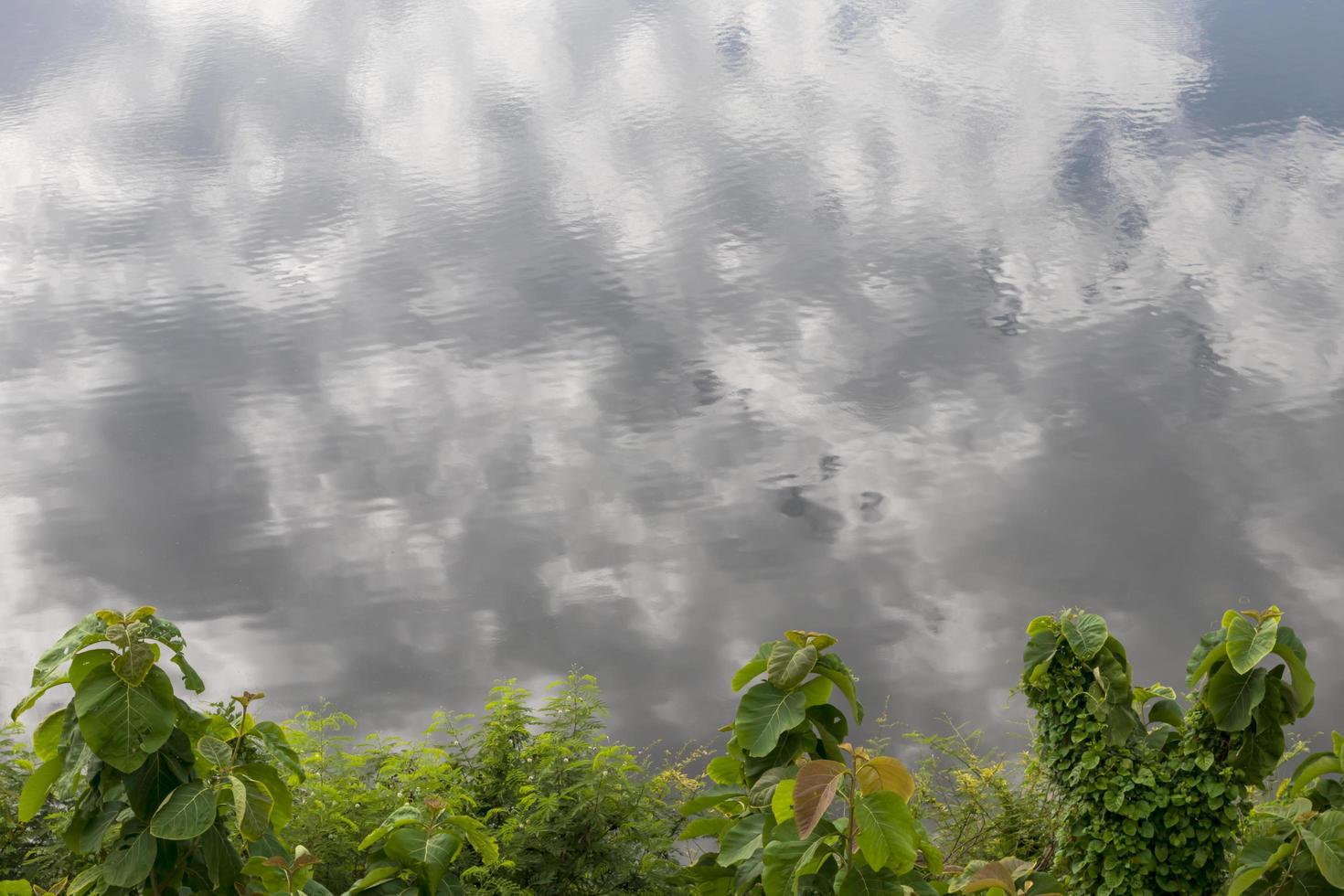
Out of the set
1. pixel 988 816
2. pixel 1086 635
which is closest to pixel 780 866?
pixel 1086 635

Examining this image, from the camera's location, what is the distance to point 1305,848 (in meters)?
3.04

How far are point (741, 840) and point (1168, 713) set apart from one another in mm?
2672

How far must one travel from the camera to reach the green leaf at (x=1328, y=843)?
2805 millimetres

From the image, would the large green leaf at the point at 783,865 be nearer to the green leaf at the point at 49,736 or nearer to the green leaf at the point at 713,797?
the green leaf at the point at 713,797

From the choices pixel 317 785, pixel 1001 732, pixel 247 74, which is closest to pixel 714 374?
pixel 1001 732

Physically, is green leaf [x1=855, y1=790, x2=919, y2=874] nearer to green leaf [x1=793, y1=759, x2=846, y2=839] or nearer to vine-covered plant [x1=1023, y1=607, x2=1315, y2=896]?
green leaf [x1=793, y1=759, x2=846, y2=839]

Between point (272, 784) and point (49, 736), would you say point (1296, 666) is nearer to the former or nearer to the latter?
point (272, 784)

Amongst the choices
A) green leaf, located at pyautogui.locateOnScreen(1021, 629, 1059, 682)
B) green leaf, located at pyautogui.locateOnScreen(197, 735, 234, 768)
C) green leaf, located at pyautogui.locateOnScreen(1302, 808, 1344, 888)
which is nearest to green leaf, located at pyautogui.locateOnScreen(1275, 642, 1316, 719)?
green leaf, located at pyautogui.locateOnScreen(1021, 629, 1059, 682)

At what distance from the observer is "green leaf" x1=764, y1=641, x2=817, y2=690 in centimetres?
314

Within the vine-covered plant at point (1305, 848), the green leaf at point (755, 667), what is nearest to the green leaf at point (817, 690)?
→ the green leaf at point (755, 667)

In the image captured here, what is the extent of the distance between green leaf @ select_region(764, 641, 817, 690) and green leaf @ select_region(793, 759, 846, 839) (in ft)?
1.93

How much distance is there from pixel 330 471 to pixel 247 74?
11.0 meters

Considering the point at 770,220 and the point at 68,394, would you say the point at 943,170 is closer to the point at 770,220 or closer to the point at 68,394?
the point at 770,220

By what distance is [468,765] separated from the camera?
18.7 ft
